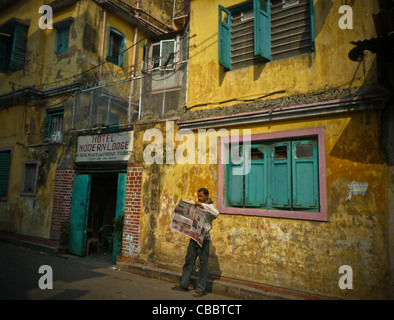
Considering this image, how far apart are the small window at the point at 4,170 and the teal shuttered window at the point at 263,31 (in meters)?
9.62

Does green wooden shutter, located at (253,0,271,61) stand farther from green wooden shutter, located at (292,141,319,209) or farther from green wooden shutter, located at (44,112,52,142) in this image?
green wooden shutter, located at (44,112,52,142)

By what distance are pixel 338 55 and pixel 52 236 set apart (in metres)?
9.19

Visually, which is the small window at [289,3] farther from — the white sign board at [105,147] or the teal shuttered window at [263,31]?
the white sign board at [105,147]

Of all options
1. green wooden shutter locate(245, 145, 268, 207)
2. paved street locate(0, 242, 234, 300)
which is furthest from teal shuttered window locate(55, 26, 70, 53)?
green wooden shutter locate(245, 145, 268, 207)

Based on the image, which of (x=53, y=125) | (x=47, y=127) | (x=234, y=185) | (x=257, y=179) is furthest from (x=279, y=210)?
(x=47, y=127)

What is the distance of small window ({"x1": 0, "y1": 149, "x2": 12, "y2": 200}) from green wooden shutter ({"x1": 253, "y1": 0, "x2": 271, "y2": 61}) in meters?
10.3

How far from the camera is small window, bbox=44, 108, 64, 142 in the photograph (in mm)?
10398

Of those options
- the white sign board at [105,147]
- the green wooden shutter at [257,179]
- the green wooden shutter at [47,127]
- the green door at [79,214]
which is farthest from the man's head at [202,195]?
the green wooden shutter at [47,127]

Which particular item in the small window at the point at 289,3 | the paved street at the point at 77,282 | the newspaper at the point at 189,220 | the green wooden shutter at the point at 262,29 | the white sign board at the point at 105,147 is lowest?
the paved street at the point at 77,282

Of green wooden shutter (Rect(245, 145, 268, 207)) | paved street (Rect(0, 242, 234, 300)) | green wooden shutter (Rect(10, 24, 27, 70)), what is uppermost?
green wooden shutter (Rect(10, 24, 27, 70))

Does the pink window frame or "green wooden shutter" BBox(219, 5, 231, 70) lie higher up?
"green wooden shutter" BBox(219, 5, 231, 70)

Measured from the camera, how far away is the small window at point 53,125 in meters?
10.4

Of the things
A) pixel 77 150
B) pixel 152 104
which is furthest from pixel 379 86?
pixel 77 150

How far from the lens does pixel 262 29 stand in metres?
6.01
